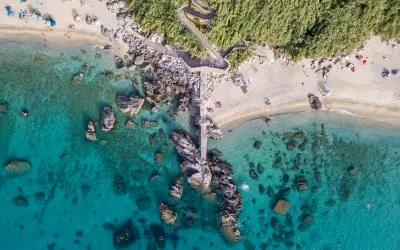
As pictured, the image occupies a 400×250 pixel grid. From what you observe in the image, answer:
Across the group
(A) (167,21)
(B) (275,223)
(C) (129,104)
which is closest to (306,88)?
(B) (275,223)

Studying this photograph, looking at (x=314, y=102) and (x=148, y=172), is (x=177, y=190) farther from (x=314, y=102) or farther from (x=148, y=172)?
(x=314, y=102)

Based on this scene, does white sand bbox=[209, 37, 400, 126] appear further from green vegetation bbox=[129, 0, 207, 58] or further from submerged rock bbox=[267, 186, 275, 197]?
submerged rock bbox=[267, 186, 275, 197]

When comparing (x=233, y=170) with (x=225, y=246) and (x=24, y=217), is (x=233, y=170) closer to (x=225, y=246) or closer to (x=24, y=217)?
(x=225, y=246)

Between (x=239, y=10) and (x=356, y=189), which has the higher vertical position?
(x=239, y=10)

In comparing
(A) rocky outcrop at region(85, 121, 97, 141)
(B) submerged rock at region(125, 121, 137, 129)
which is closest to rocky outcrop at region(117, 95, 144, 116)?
(B) submerged rock at region(125, 121, 137, 129)

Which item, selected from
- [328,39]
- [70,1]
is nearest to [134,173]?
[70,1]

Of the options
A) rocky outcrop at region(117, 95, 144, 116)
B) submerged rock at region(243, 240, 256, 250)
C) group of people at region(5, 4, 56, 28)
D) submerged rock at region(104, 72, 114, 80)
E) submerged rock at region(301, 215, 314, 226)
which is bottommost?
submerged rock at region(243, 240, 256, 250)

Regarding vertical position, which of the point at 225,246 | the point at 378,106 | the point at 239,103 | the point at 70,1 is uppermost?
the point at 70,1
